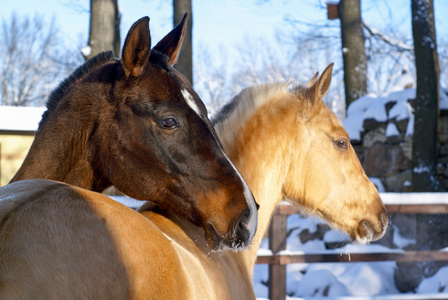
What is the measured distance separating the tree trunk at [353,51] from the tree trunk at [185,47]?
463 centimetres

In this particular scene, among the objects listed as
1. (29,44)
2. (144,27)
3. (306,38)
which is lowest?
(144,27)

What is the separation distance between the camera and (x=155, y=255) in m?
1.33

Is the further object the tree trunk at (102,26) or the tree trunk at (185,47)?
the tree trunk at (185,47)

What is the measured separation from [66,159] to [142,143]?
0.38 meters

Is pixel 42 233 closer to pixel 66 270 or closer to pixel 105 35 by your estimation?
pixel 66 270

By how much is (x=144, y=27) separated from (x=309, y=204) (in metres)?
1.51

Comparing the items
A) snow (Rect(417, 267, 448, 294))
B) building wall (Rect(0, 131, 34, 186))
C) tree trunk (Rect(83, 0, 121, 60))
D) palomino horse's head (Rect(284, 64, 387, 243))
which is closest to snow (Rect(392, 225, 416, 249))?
snow (Rect(417, 267, 448, 294))

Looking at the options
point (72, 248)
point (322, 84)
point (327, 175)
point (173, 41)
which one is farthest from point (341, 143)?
point (72, 248)

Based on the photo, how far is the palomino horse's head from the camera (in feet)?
9.39

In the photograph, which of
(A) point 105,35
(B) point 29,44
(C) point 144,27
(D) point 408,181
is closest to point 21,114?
(A) point 105,35

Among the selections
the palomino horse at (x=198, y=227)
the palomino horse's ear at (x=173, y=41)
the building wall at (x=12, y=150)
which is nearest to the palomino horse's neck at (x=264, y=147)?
the palomino horse at (x=198, y=227)

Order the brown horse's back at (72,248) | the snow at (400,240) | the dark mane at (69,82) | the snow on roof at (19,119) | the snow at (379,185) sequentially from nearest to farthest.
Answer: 1. the brown horse's back at (72,248)
2. the dark mane at (69,82)
3. the snow at (400,240)
4. the snow at (379,185)
5. the snow on roof at (19,119)

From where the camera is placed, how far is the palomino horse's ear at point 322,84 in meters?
2.81

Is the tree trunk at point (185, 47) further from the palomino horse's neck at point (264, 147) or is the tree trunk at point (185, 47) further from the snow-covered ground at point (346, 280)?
the palomino horse's neck at point (264, 147)
